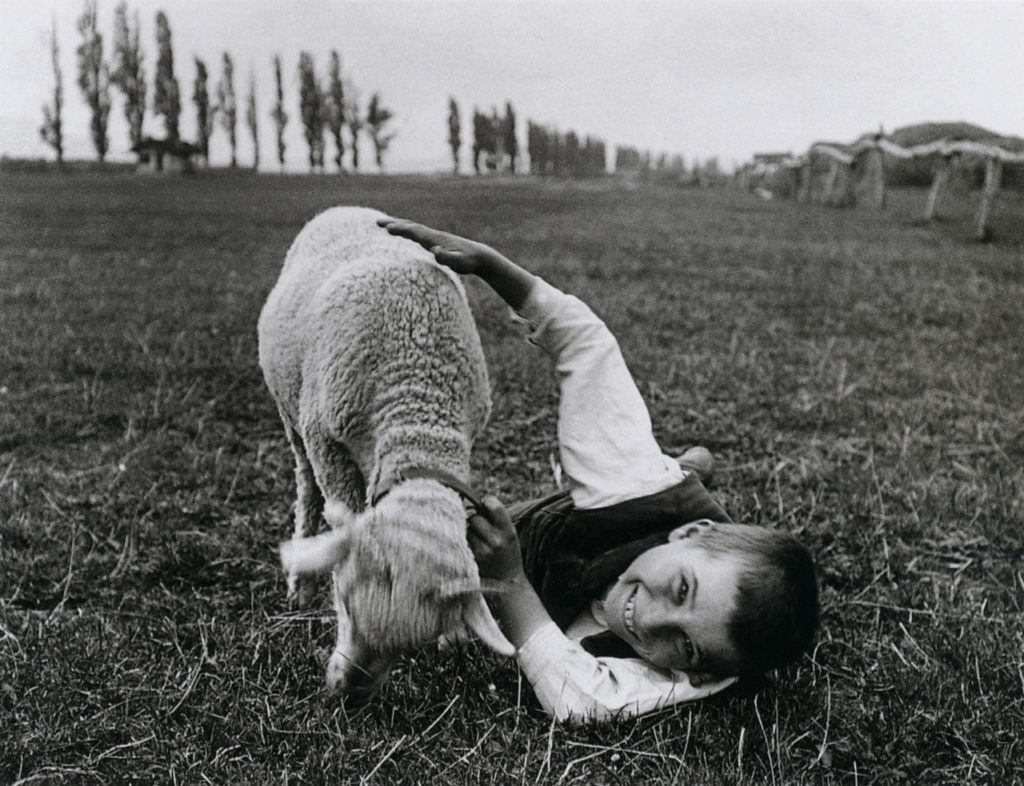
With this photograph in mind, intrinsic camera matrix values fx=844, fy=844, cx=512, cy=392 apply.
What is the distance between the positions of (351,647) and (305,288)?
4.97 ft

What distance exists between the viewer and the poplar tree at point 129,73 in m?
5.23

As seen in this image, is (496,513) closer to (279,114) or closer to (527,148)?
(279,114)

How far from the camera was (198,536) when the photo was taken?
364cm

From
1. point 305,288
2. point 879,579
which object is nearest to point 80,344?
point 305,288

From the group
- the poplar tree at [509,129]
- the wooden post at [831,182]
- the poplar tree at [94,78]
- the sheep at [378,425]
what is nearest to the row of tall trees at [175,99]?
the poplar tree at [94,78]

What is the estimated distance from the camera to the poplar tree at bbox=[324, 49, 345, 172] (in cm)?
560

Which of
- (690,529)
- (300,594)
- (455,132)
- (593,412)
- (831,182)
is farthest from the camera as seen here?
(831,182)

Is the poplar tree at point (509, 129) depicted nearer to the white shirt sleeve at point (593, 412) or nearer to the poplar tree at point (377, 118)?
the poplar tree at point (377, 118)

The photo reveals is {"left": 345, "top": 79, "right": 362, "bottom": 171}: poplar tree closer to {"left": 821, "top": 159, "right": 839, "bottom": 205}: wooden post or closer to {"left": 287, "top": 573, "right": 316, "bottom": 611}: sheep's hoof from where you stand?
{"left": 287, "top": 573, "right": 316, "bottom": 611}: sheep's hoof

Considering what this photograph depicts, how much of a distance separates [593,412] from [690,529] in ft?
1.72

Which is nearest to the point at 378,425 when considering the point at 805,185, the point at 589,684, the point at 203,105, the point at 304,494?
the point at 589,684

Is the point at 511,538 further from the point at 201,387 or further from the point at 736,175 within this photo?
the point at 736,175

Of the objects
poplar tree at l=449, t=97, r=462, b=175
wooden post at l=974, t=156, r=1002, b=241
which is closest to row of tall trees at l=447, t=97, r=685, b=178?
poplar tree at l=449, t=97, r=462, b=175

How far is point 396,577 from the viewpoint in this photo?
2027 millimetres
